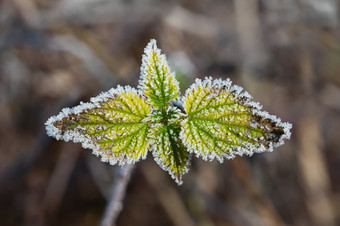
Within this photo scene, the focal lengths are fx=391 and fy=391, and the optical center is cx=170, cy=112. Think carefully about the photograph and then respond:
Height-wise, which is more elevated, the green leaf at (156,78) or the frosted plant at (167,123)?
the green leaf at (156,78)

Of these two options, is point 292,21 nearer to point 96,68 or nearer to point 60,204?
point 96,68

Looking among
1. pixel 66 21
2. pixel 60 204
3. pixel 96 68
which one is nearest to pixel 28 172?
pixel 60 204

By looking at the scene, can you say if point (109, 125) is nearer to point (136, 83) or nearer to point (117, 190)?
point (117, 190)

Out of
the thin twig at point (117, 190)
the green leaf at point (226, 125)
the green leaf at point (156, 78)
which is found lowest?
the thin twig at point (117, 190)

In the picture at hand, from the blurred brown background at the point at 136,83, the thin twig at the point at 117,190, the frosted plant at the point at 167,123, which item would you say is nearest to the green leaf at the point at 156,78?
the frosted plant at the point at 167,123

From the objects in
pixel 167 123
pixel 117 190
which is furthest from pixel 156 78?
pixel 117 190

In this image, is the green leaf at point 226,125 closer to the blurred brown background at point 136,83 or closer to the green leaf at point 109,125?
the green leaf at point 109,125

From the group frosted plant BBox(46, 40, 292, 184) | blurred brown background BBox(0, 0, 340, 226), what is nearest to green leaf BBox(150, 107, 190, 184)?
frosted plant BBox(46, 40, 292, 184)
